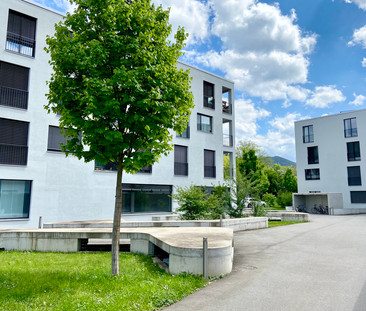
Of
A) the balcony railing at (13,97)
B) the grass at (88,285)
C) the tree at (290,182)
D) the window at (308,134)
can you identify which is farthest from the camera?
the tree at (290,182)

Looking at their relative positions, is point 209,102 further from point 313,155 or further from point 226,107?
point 313,155

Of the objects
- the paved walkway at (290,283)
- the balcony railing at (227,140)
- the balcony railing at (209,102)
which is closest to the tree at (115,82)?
the paved walkway at (290,283)

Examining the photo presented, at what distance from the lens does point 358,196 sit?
120ft

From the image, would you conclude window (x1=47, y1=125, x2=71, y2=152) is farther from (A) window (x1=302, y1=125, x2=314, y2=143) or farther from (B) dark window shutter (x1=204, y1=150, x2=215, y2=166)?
(A) window (x1=302, y1=125, x2=314, y2=143)

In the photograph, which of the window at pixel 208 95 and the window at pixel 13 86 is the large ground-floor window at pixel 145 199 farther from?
the window at pixel 208 95

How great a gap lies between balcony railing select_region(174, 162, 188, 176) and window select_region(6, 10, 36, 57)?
39.6ft

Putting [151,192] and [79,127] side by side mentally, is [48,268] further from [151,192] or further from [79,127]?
[151,192]

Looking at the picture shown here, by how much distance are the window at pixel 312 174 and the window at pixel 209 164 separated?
22.6 meters

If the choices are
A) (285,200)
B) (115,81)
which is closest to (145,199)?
(115,81)

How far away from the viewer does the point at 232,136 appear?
27.1 meters

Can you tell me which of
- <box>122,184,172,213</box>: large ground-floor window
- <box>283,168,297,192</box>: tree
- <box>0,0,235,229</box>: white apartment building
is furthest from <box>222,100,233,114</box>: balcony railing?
<box>283,168,297,192</box>: tree

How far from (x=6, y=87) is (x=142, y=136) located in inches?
501

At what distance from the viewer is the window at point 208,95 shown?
25623 millimetres

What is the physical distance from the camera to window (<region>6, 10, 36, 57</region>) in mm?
16094
